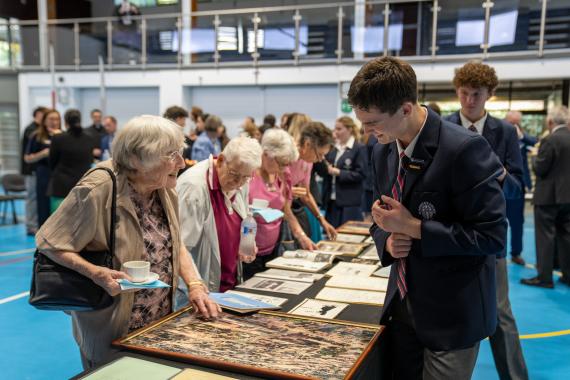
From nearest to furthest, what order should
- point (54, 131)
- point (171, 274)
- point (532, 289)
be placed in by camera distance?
point (171, 274), point (532, 289), point (54, 131)

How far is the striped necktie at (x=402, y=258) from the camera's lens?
1.61m

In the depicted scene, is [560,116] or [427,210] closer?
[427,210]

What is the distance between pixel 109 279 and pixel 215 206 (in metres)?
1.01

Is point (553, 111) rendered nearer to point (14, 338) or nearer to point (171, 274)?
point (171, 274)

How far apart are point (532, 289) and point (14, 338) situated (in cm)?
489

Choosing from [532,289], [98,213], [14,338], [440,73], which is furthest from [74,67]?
[98,213]

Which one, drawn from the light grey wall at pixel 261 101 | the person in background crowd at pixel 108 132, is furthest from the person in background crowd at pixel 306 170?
the light grey wall at pixel 261 101

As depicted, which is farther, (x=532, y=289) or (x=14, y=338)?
(x=532, y=289)

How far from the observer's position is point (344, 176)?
541cm

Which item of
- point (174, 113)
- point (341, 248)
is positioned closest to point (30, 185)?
point (174, 113)

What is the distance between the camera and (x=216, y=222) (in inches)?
104

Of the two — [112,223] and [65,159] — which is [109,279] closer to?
[112,223]

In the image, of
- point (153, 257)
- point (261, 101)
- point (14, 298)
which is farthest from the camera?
point (261, 101)

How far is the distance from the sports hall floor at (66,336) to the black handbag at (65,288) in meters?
1.85
